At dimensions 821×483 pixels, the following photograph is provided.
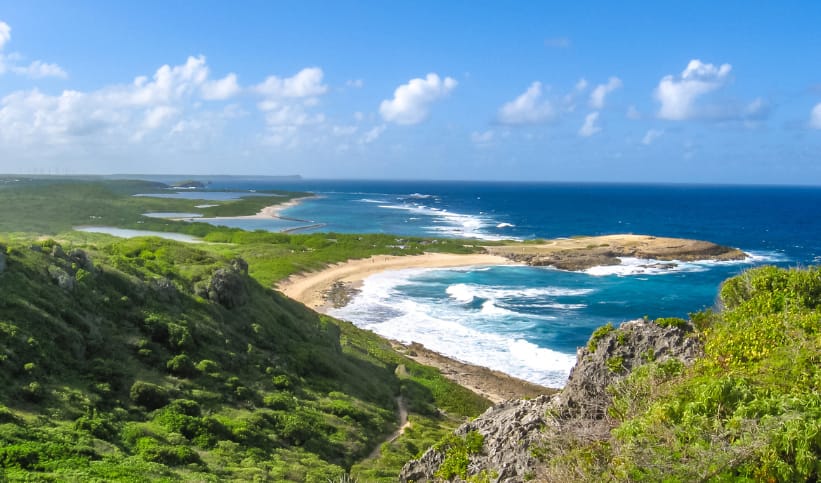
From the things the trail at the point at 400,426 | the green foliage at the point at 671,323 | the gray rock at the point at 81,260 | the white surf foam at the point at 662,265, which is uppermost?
the green foliage at the point at 671,323

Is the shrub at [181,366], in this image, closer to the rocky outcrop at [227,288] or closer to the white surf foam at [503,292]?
the rocky outcrop at [227,288]

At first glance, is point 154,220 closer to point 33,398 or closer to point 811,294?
point 33,398

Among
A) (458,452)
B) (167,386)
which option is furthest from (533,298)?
(458,452)

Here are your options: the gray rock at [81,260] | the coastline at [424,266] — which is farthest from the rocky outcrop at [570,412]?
the gray rock at [81,260]

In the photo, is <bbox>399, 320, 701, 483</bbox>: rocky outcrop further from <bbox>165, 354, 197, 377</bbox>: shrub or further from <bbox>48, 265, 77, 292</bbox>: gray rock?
<bbox>48, 265, 77, 292</bbox>: gray rock

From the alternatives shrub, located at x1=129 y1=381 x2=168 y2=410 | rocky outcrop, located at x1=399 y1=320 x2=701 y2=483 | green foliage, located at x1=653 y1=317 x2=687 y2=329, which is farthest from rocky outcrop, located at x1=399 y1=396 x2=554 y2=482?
shrub, located at x1=129 y1=381 x2=168 y2=410

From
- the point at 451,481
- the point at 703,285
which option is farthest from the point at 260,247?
the point at 451,481
